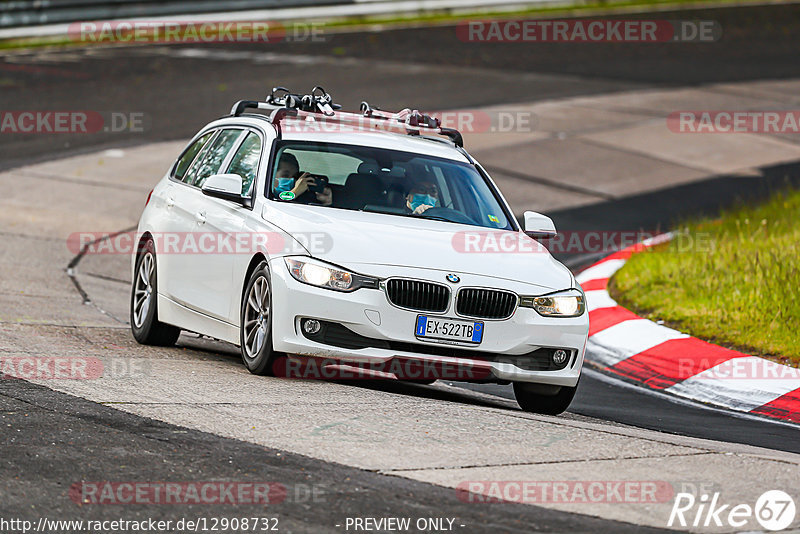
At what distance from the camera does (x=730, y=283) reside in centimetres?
1187

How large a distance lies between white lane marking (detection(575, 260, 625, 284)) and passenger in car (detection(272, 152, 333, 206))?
4997mm

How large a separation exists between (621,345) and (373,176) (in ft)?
9.51

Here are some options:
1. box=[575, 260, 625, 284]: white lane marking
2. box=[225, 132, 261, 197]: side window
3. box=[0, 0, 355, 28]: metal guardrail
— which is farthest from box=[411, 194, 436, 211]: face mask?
box=[0, 0, 355, 28]: metal guardrail

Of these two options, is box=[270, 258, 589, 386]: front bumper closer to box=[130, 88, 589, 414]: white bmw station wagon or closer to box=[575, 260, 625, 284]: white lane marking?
box=[130, 88, 589, 414]: white bmw station wagon

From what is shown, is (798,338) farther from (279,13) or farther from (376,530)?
(279,13)

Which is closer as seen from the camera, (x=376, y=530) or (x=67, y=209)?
(x=376, y=530)

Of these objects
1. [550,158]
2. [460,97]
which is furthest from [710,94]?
[550,158]

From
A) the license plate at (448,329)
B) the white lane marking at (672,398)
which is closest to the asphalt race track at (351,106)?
the white lane marking at (672,398)

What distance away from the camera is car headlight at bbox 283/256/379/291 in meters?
8.05

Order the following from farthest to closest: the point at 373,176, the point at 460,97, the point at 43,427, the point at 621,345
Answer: the point at 460,97, the point at 621,345, the point at 373,176, the point at 43,427

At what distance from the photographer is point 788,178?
1875 centimetres

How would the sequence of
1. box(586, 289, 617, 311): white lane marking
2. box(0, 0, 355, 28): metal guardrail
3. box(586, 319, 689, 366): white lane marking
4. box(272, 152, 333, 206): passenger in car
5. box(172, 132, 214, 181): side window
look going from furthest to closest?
box(0, 0, 355, 28): metal guardrail < box(586, 289, 617, 311): white lane marking < box(586, 319, 689, 366): white lane marking < box(172, 132, 214, 181): side window < box(272, 152, 333, 206): passenger in car

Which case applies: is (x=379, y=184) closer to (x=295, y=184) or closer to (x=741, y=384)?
(x=295, y=184)

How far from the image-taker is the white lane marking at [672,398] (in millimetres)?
9023
